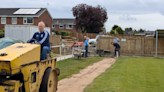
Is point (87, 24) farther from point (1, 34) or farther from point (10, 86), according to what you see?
point (10, 86)

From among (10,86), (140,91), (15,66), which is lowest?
(140,91)

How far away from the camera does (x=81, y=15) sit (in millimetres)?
56875

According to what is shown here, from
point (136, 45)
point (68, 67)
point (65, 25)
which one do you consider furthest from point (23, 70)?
point (65, 25)

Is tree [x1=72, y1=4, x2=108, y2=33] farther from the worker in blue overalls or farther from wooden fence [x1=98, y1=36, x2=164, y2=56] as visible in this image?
the worker in blue overalls

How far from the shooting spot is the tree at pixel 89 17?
55.9 meters

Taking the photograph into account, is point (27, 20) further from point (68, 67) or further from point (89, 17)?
point (68, 67)

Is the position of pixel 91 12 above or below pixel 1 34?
above

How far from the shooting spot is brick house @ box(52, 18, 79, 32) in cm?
6894

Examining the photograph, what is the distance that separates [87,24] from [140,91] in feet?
161

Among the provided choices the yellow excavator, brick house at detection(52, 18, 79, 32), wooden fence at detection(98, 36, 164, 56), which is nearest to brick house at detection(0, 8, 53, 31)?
wooden fence at detection(98, 36, 164, 56)

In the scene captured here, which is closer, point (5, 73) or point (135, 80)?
point (5, 73)

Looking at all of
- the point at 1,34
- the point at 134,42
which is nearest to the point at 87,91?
the point at 134,42

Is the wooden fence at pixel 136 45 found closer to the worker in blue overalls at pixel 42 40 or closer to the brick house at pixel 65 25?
the worker in blue overalls at pixel 42 40

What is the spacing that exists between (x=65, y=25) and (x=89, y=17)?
1555 cm
